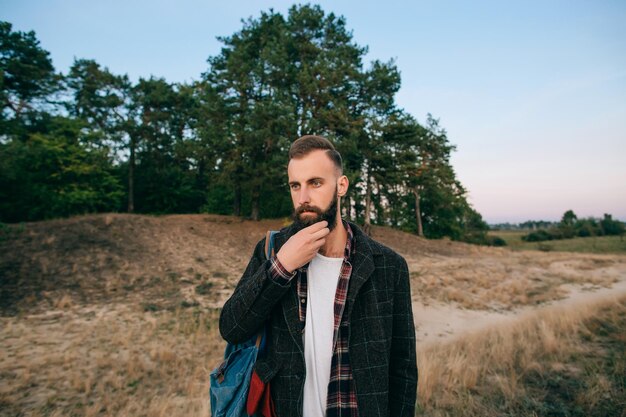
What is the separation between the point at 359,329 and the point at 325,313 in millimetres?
244

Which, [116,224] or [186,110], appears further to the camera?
[186,110]

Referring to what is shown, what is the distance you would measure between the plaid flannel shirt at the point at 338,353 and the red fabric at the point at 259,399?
1.19ft

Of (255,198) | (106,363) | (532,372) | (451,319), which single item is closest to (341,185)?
(532,372)

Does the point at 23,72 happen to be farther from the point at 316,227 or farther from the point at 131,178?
the point at 316,227

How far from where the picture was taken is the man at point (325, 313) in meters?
1.70

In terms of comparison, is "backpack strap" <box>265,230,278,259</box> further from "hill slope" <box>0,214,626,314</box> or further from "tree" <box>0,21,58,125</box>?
"tree" <box>0,21,58,125</box>

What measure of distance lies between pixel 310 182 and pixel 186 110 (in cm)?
3121

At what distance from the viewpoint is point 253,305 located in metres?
1.67

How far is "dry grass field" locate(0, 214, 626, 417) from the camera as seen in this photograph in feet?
13.7

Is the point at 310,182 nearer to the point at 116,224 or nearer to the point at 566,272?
the point at 116,224

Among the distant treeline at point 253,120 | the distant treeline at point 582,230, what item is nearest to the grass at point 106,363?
the distant treeline at point 253,120

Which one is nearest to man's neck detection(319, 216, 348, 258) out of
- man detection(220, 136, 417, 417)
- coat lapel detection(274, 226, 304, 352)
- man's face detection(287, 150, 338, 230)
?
man detection(220, 136, 417, 417)

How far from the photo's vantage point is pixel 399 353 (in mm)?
2004

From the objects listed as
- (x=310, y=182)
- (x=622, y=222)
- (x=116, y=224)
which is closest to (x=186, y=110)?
(x=116, y=224)
